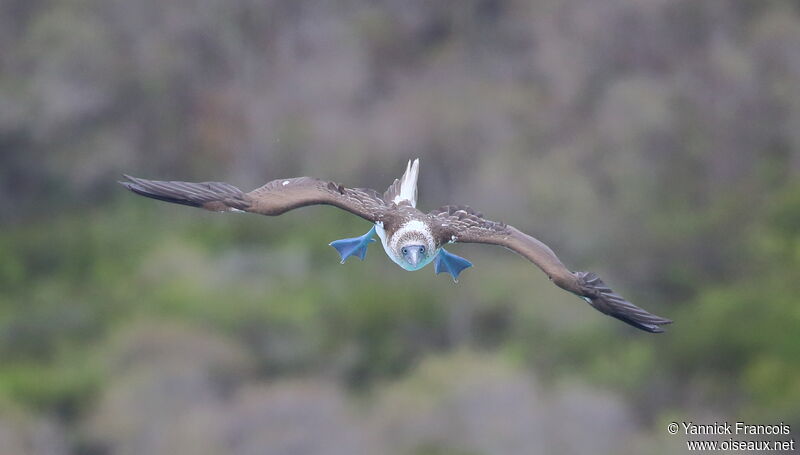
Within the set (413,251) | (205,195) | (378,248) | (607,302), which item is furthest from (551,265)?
(378,248)

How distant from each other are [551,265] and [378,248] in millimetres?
23228

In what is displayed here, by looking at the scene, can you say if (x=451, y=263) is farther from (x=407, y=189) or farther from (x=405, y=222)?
(x=405, y=222)

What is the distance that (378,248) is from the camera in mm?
38469

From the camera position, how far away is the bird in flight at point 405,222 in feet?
49.3

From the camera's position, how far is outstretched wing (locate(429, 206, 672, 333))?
1527 centimetres

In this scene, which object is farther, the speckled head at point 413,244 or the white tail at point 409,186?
the white tail at point 409,186

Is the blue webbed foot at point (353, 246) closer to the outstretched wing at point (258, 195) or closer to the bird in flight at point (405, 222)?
the bird in flight at point (405, 222)

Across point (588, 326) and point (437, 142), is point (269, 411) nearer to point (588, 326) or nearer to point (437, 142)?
point (588, 326)

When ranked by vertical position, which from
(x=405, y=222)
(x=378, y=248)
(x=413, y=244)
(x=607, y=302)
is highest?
(x=378, y=248)

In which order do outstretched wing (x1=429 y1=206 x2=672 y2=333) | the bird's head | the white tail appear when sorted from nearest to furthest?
the bird's head < outstretched wing (x1=429 y1=206 x2=672 y2=333) < the white tail

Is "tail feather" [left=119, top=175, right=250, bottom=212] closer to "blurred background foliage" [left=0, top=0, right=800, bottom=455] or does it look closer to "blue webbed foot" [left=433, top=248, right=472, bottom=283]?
"blue webbed foot" [left=433, top=248, right=472, bottom=283]

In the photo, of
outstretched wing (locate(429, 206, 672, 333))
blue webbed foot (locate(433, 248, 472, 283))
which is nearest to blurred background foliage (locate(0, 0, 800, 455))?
blue webbed foot (locate(433, 248, 472, 283))

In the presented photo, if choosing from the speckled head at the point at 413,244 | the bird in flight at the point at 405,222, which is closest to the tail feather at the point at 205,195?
the bird in flight at the point at 405,222

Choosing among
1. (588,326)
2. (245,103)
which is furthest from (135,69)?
(588,326)
